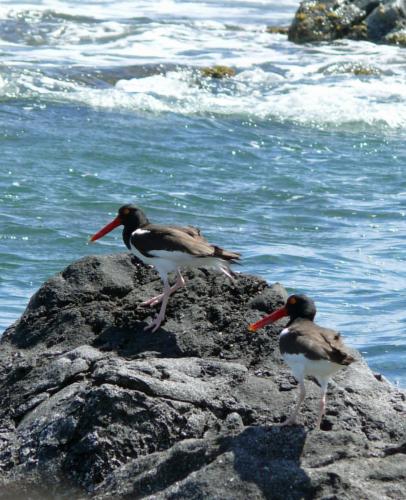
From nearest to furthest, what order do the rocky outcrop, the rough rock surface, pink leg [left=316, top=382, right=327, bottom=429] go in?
the rough rock surface < pink leg [left=316, top=382, right=327, bottom=429] < the rocky outcrop

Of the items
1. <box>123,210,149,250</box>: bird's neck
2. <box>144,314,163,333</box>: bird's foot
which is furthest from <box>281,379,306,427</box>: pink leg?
<box>123,210,149,250</box>: bird's neck

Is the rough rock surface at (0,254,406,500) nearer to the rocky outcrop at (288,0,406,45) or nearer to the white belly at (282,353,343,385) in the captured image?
the white belly at (282,353,343,385)

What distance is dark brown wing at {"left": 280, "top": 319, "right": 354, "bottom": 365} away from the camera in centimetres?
499

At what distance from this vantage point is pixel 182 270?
260 inches

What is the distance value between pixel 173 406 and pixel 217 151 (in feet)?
34.0

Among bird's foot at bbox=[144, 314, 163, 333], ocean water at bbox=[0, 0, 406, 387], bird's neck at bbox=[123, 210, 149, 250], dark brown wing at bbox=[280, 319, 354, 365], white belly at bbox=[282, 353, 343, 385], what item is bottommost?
ocean water at bbox=[0, 0, 406, 387]

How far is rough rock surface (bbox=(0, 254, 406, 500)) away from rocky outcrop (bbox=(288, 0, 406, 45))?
54.7ft

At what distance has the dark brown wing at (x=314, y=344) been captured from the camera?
4992 millimetres

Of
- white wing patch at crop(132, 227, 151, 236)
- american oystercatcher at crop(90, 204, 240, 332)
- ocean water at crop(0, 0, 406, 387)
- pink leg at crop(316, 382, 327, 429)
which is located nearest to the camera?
pink leg at crop(316, 382, 327, 429)

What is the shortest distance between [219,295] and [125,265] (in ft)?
2.38

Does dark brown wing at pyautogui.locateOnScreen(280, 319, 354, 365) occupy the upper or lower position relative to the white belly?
upper

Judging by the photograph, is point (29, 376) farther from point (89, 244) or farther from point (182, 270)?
point (89, 244)

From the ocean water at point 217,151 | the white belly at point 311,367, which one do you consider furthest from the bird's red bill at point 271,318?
the ocean water at point 217,151

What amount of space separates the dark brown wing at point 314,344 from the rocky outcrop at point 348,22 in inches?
702
